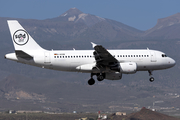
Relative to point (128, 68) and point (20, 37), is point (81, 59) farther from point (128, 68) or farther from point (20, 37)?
point (20, 37)

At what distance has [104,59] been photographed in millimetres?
67688

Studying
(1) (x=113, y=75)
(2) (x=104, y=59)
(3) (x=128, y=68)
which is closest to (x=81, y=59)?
(2) (x=104, y=59)

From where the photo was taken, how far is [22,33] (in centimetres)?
7094

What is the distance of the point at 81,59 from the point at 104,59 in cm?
439

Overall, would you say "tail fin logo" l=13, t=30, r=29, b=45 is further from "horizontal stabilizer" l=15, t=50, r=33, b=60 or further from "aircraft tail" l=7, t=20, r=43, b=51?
"horizontal stabilizer" l=15, t=50, r=33, b=60

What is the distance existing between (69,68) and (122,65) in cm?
967

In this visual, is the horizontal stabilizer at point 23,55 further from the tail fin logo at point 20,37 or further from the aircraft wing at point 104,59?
the aircraft wing at point 104,59

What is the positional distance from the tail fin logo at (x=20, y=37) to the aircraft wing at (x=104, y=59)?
13.7 meters

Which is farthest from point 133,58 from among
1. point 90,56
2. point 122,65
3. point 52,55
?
point 52,55

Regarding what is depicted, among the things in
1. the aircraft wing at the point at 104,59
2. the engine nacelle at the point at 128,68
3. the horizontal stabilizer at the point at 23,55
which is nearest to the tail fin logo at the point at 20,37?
the horizontal stabilizer at the point at 23,55

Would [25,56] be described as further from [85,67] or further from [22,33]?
[85,67]

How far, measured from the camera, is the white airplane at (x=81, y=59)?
68.4 m

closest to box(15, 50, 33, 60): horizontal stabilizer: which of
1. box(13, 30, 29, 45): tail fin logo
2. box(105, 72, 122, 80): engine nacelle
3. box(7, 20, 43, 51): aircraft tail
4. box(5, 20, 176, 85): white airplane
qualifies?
box(5, 20, 176, 85): white airplane

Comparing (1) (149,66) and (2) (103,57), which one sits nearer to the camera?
(2) (103,57)
